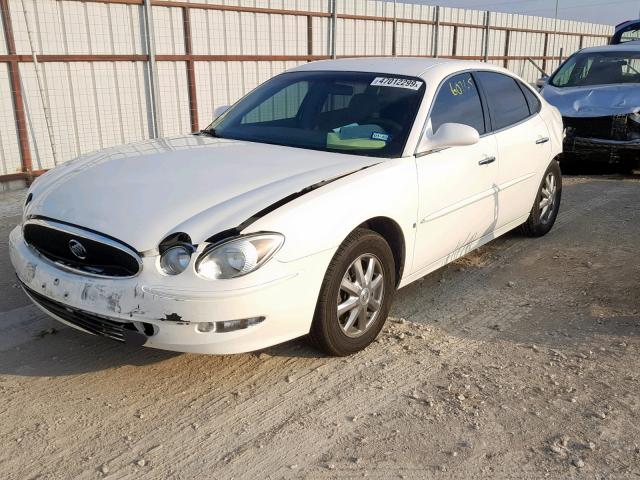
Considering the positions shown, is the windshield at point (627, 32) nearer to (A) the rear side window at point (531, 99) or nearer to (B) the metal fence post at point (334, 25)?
(B) the metal fence post at point (334, 25)

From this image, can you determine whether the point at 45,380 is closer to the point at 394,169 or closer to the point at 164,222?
the point at 164,222

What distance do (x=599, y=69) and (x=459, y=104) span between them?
628 cm

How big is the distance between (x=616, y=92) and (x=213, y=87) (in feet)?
19.4

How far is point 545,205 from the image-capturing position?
5.84 m

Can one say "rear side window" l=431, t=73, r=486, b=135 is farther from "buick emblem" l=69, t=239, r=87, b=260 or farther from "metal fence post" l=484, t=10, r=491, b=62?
"metal fence post" l=484, t=10, r=491, b=62

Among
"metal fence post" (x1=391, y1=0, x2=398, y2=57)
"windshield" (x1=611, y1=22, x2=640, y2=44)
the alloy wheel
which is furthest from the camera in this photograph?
"windshield" (x1=611, y1=22, x2=640, y2=44)

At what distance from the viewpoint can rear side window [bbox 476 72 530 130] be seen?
4840 mm

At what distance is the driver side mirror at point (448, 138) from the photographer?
389 centimetres

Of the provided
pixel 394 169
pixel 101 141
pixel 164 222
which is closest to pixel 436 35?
pixel 101 141

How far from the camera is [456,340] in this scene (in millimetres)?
3805

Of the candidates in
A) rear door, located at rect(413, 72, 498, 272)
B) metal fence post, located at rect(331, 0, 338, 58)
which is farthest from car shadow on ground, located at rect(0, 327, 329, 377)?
metal fence post, located at rect(331, 0, 338, 58)

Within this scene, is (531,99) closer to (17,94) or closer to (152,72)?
(152,72)

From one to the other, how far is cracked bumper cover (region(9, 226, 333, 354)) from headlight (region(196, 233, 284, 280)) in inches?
1.5

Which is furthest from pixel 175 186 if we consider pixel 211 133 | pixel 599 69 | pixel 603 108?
pixel 599 69
